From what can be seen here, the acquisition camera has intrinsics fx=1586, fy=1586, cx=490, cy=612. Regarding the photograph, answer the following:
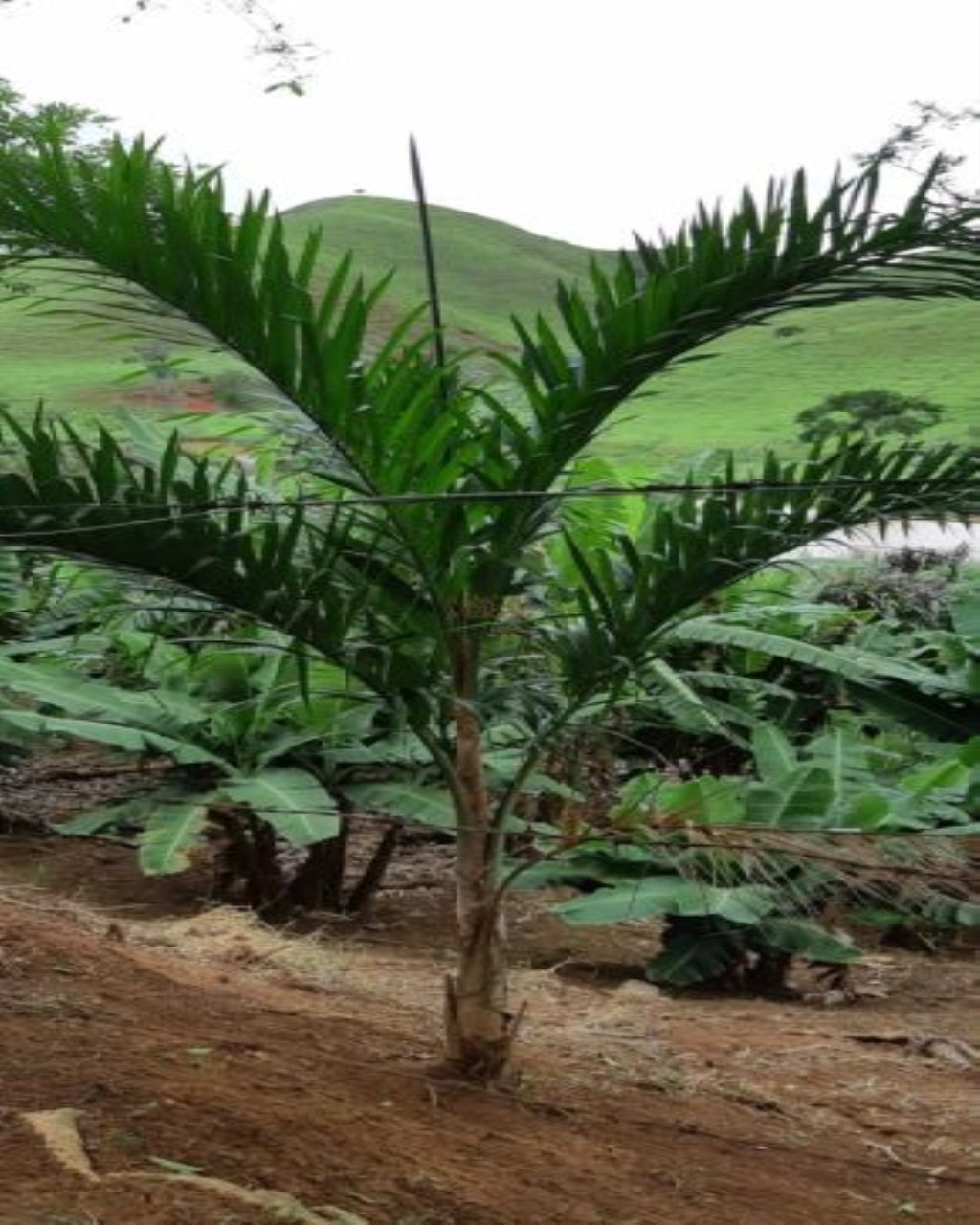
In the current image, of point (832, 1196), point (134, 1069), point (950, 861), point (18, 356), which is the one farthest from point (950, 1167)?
point (18, 356)

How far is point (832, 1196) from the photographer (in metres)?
3.65

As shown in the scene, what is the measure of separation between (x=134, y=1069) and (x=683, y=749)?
22.9 feet

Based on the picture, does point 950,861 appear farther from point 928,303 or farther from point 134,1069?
point 134,1069

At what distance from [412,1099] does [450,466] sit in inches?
58.2

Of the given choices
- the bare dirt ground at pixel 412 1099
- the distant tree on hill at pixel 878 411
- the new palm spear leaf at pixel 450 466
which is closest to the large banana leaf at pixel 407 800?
the bare dirt ground at pixel 412 1099

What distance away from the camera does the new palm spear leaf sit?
10.8 ft

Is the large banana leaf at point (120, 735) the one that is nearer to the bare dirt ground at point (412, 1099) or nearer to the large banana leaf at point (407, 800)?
the large banana leaf at point (407, 800)

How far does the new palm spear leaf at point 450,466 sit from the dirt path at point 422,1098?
0.39m

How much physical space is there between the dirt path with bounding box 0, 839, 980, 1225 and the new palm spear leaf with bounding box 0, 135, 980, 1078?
39 cm

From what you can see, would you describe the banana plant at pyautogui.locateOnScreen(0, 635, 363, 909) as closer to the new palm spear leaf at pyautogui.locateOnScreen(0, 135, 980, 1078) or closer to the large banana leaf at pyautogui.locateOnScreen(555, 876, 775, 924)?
the large banana leaf at pyautogui.locateOnScreen(555, 876, 775, 924)

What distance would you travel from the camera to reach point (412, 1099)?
12.2ft

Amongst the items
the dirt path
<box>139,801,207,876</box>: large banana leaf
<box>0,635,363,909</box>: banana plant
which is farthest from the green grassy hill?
the dirt path

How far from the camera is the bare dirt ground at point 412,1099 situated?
3.08m

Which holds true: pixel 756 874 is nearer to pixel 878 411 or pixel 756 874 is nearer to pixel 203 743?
pixel 203 743
